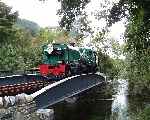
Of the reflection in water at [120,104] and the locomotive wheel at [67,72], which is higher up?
the locomotive wheel at [67,72]

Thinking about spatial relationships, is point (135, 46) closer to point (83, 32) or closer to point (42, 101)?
point (42, 101)

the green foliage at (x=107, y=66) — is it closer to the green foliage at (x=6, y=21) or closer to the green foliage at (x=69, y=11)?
the green foliage at (x=6, y=21)

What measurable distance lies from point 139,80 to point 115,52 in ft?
53.0

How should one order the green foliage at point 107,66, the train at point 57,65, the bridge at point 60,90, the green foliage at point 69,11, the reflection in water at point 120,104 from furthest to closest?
the green foliage at point 107,66 → the train at point 57,65 → the reflection in water at point 120,104 → the green foliage at point 69,11 → the bridge at point 60,90

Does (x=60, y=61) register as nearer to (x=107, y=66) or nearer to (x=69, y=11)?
(x=69, y=11)

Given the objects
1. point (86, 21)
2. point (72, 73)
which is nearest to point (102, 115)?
point (72, 73)

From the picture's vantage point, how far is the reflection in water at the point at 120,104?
72.6 feet

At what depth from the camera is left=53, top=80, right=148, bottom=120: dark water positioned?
77.3 feet

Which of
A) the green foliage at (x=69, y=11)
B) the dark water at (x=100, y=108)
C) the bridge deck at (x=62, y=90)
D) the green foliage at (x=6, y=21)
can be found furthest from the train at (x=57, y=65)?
the green foliage at (x=6, y=21)

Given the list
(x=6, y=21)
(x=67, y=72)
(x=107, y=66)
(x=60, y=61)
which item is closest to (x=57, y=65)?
(x=60, y=61)

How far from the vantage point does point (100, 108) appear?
1102 inches

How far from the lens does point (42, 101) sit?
49.9ft

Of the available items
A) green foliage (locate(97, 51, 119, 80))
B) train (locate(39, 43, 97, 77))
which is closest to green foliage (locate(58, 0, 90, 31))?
train (locate(39, 43, 97, 77))

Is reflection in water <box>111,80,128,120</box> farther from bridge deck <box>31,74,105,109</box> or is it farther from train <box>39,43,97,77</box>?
train <box>39,43,97,77</box>
